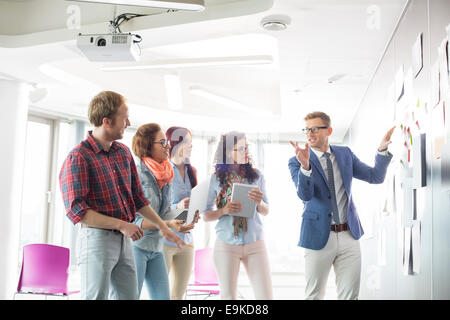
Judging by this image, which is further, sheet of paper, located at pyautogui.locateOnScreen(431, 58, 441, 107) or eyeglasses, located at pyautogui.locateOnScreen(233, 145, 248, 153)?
eyeglasses, located at pyautogui.locateOnScreen(233, 145, 248, 153)

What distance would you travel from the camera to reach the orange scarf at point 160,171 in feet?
9.23

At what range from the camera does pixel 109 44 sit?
135 inches

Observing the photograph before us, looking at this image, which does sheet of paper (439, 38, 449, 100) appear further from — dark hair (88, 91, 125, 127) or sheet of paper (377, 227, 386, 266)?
sheet of paper (377, 227, 386, 266)

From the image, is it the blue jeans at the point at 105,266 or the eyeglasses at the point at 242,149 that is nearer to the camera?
the blue jeans at the point at 105,266

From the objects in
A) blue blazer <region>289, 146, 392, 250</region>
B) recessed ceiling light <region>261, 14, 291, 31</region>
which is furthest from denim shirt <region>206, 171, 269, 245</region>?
recessed ceiling light <region>261, 14, 291, 31</region>

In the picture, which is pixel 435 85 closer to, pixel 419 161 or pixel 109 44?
pixel 419 161

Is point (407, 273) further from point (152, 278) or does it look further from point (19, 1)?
point (19, 1)

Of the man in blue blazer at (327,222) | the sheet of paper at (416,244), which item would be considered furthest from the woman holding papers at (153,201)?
the sheet of paper at (416,244)

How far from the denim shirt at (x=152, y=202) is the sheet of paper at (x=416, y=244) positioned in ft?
4.50

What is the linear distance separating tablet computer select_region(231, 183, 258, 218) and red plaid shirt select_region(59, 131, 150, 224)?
29.4 inches

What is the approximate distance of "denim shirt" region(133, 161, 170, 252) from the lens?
258cm

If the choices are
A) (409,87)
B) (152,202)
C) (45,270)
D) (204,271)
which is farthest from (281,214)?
(152,202)

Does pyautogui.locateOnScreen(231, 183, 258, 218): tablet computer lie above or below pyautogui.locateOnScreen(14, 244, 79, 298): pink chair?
above

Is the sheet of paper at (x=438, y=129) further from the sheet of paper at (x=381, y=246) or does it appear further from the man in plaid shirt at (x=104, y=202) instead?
the sheet of paper at (x=381, y=246)
